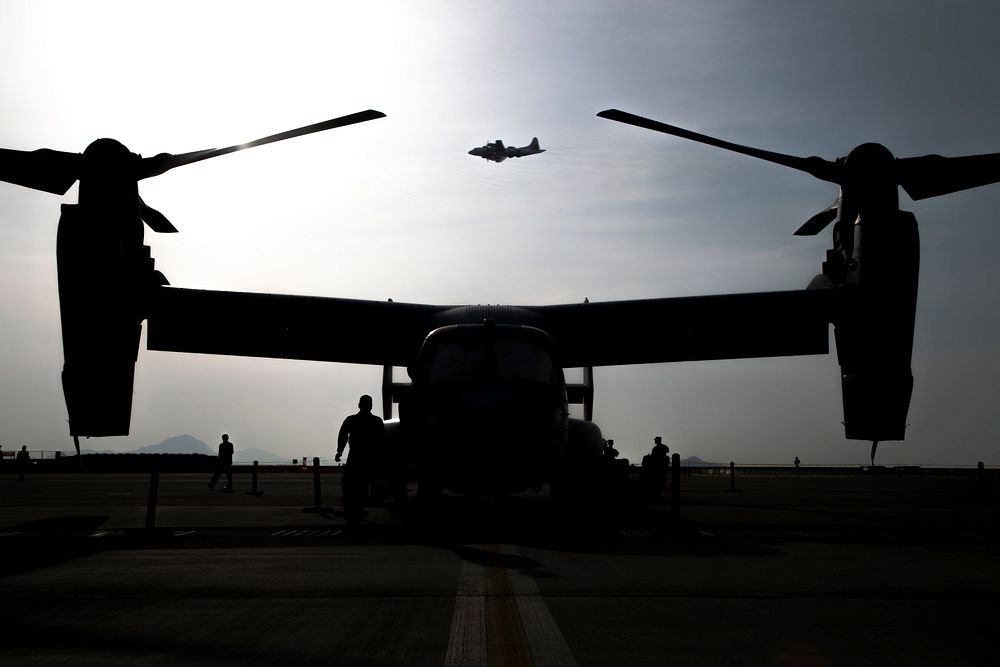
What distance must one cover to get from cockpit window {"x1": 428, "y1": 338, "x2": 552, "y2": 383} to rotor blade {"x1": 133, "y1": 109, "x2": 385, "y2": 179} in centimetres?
623

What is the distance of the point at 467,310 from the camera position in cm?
1886

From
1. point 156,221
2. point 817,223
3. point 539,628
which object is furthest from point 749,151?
point 539,628

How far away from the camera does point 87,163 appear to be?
711 inches

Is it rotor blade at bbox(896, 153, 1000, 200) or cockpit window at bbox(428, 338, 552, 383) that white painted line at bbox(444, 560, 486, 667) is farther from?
rotor blade at bbox(896, 153, 1000, 200)

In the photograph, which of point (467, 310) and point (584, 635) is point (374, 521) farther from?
point (584, 635)

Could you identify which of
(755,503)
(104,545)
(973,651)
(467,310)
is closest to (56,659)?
(973,651)

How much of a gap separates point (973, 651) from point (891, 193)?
1505 cm

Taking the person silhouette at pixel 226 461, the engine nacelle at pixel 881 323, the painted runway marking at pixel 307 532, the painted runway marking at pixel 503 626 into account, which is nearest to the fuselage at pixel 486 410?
the painted runway marking at pixel 307 532

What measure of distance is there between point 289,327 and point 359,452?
903 cm

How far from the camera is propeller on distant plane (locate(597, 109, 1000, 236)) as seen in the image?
19.1 meters

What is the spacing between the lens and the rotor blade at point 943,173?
1927cm

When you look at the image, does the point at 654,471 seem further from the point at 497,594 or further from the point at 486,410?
the point at 497,594

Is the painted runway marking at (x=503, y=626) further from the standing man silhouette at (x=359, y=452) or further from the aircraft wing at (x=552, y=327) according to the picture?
the aircraft wing at (x=552, y=327)

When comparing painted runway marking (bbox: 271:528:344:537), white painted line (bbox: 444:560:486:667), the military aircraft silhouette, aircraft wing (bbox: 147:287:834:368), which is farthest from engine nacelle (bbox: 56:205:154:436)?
white painted line (bbox: 444:560:486:667)
